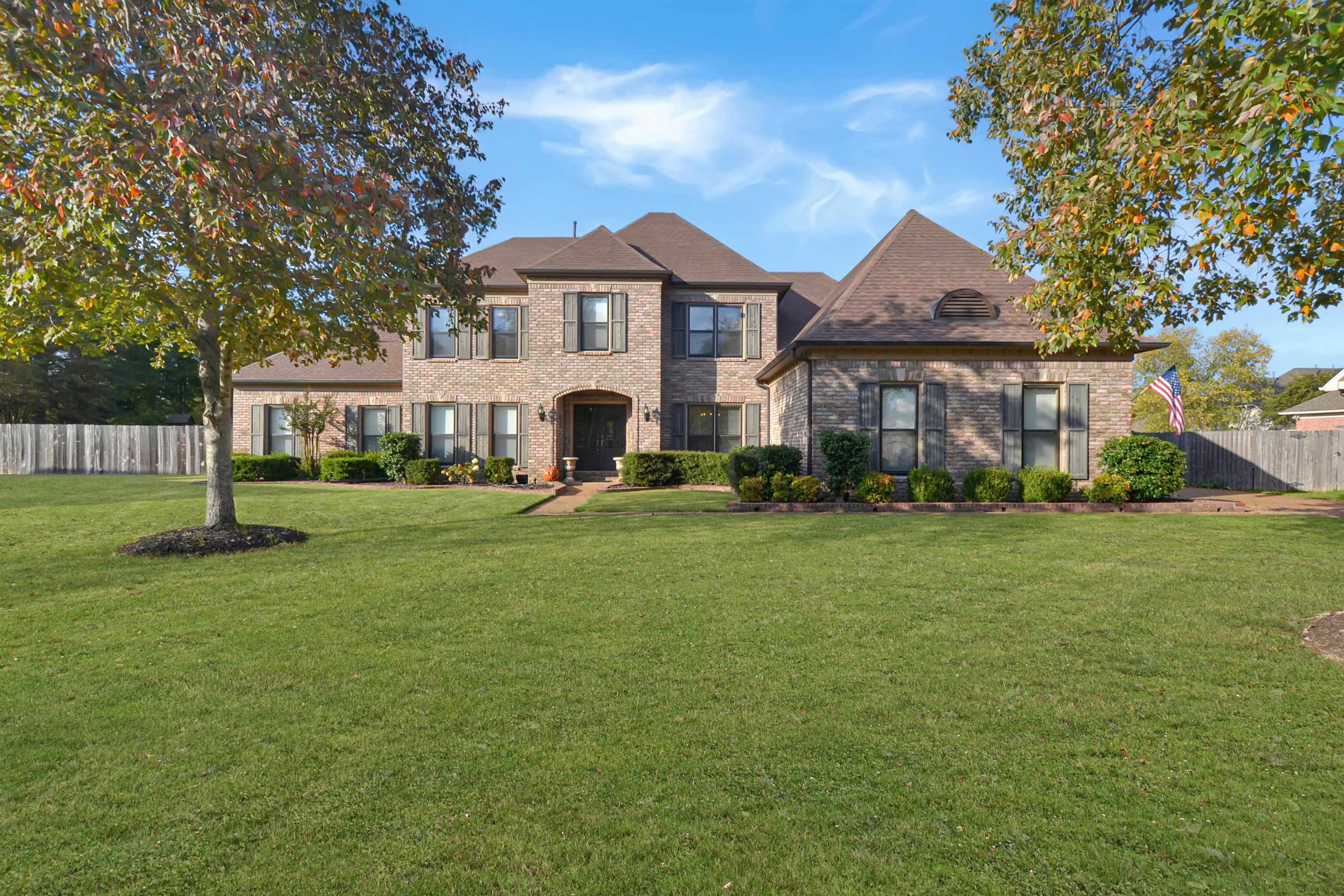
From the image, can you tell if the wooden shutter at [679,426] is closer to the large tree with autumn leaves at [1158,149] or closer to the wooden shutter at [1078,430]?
the wooden shutter at [1078,430]

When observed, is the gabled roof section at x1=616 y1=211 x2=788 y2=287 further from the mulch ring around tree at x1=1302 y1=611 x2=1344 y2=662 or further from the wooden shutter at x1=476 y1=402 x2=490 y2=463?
the mulch ring around tree at x1=1302 y1=611 x2=1344 y2=662

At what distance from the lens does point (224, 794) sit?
9.25ft

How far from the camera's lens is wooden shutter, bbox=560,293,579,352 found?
19844mm

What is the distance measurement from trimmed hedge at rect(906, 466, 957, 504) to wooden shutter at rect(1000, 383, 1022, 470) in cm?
208

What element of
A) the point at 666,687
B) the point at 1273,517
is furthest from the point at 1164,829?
the point at 1273,517

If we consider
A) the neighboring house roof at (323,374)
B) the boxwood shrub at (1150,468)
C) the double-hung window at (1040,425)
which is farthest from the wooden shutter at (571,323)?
the boxwood shrub at (1150,468)

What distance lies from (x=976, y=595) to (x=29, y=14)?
10.0m

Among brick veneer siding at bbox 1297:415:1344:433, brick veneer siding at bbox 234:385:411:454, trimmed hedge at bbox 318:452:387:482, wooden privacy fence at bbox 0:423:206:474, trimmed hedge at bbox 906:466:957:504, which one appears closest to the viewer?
trimmed hedge at bbox 906:466:957:504

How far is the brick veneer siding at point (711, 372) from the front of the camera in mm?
20781

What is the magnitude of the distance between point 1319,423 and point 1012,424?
119 ft

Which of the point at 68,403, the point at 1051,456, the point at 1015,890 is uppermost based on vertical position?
the point at 68,403

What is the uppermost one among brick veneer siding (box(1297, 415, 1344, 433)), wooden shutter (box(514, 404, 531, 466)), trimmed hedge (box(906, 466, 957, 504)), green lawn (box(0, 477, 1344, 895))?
brick veneer siding (box(1297, 415, 1344, 433))

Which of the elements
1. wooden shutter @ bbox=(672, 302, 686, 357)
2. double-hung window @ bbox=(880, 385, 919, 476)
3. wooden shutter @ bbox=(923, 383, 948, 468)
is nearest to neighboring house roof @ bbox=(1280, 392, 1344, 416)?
wooden shutter @ bbox=(923, 383, 948, 468)

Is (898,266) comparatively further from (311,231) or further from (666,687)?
(666,687)
